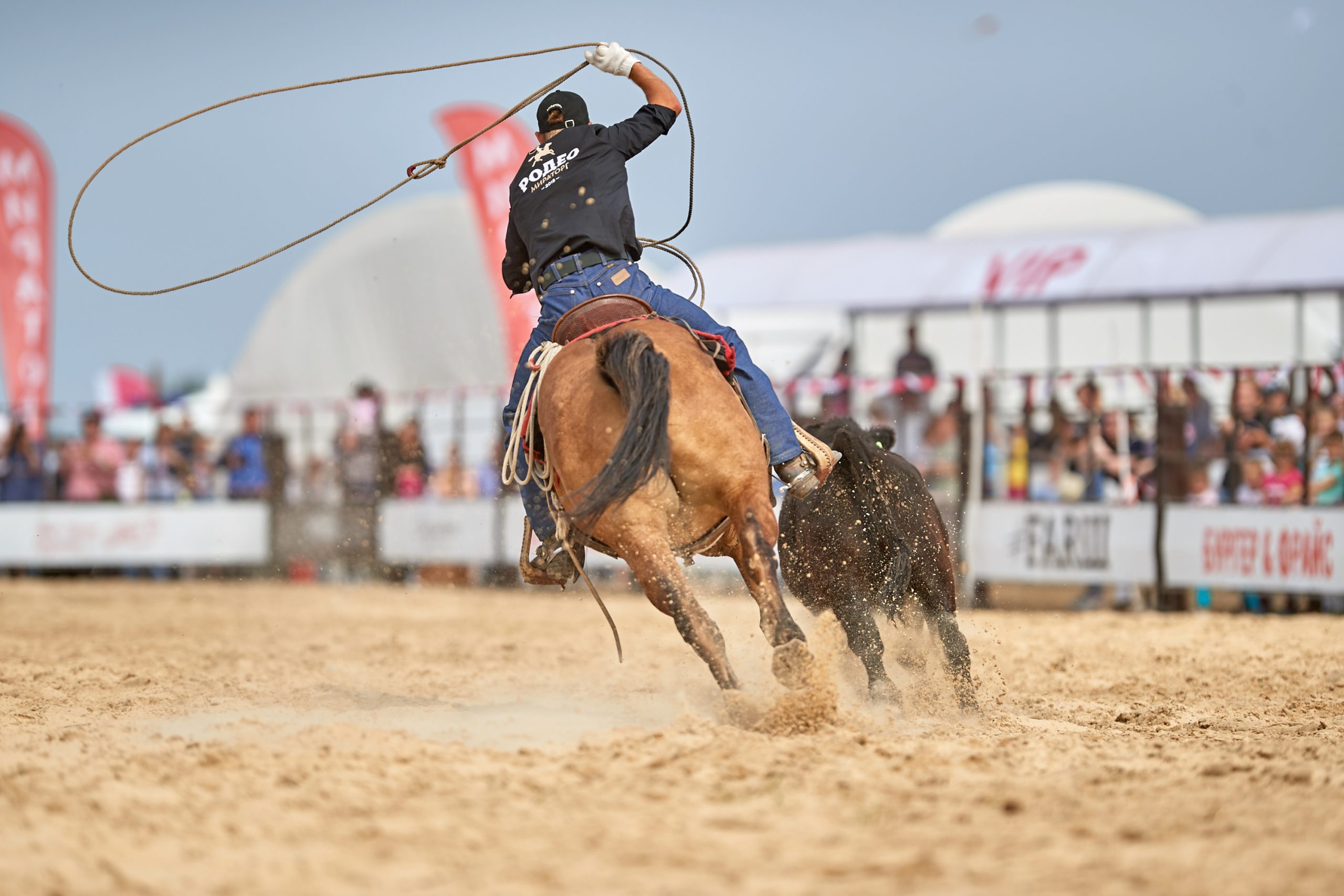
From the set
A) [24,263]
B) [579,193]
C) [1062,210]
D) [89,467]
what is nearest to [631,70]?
[579,193]

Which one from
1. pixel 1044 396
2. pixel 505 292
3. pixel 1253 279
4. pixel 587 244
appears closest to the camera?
pixel 587 244

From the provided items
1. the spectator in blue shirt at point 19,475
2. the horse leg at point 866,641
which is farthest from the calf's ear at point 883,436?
the spectator in blue shirt at point 19,475

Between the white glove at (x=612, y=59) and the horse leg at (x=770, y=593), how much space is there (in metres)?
2.09

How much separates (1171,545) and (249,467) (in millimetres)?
9917

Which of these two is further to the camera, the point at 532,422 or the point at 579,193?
the point at 579,193

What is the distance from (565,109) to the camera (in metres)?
5.49

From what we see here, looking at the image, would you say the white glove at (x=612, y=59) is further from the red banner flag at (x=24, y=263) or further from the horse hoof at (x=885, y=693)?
the red banner flag at (x=24, y=263)

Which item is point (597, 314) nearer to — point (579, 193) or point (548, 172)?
point (579, 193)

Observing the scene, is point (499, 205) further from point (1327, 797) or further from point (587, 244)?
point (1327, 797)

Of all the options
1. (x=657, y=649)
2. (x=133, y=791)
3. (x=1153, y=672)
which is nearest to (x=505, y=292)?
(x=657, y=649)

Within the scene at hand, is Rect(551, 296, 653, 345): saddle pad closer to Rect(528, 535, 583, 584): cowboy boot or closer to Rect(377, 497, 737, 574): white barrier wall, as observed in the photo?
Rect(528, 535, 583, 584): cowboy boot

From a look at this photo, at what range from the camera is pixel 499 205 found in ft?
53.4

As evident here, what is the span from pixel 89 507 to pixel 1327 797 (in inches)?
576

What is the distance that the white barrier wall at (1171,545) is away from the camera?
1023cm
